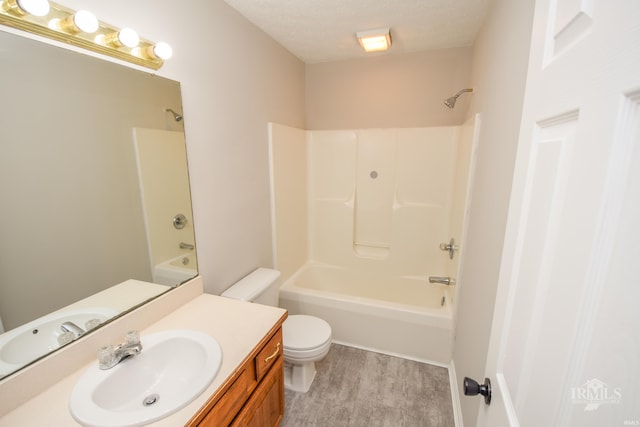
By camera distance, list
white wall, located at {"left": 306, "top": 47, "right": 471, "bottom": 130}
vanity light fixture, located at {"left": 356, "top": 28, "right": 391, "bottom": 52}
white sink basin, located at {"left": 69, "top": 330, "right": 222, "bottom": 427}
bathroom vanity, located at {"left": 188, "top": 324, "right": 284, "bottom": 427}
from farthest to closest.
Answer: white wall, located at {"left": 306, "top": 47, "right": 471, "bottom": 130}, vanity light fixture, located at {"left": 356, "top": 28, "right": 391, "bottom": 52}, bathroom vanity, located at {"left": 188, "top": 324, "right": 284, "bottom": 427}, white sink basin, located at {"left": 69, "top": 330, "right": 222, "bottom": 427}

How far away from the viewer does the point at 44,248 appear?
91cm

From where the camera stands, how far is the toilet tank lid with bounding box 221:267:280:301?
1.70 meters

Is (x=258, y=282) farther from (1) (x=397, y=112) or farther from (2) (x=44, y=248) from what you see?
(1) (x=397, y=112)

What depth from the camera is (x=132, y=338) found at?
3.39ft

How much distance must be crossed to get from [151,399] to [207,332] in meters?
0.28

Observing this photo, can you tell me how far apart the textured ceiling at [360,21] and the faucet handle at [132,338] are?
1839mm

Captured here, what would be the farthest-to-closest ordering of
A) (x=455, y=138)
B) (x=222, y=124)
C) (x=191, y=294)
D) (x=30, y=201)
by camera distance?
(x=455, y=138)
(x=222, y=124)
(x=191, y=294)
(x=30, y=201)

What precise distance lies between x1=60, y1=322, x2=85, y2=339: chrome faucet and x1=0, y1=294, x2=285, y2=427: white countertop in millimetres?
120

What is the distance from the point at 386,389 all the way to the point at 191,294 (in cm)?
149

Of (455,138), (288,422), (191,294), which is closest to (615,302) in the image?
(191,294)

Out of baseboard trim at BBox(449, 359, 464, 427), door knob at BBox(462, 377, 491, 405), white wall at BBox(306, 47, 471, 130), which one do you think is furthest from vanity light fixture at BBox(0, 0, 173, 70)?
baseboard trim at BBox(449, 359, 464, 427)

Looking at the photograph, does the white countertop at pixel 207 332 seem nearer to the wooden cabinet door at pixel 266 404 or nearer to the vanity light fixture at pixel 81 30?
the wooden cabinet door at pixel 266 404

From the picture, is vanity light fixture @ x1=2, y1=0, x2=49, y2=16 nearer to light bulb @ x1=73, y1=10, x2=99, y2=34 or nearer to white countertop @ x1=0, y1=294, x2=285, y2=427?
light bulb @ x1=73, y1=10, x2=99, y2=34

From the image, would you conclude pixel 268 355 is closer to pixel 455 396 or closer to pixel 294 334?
pixel 294 334
